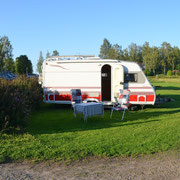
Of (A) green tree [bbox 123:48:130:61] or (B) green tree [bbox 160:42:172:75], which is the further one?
(B) green tree [bbox 160:42:172:75]

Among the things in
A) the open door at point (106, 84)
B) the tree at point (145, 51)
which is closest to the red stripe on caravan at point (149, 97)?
the open door at point (106, 84)

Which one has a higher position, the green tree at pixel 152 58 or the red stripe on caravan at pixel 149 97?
the green tree at pixel 152 58

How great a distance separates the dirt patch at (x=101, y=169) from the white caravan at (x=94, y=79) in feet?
20.8

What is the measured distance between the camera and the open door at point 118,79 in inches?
430

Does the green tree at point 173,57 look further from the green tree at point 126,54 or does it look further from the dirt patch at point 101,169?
the dirt patch at point 101,169

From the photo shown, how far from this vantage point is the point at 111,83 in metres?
11.3

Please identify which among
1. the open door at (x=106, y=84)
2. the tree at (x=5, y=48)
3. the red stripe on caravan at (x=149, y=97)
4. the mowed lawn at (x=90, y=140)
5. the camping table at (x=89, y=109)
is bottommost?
Result: the mowed lawn at (x=90, y=140)

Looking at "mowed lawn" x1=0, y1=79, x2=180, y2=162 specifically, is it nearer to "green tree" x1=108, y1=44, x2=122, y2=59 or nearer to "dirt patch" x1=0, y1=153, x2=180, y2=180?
"dirt patch" x1=0, y1=153, x2=180, y2=180

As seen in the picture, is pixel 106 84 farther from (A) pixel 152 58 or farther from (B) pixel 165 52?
(B) pixel 165 52

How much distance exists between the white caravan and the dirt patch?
6.35 meters

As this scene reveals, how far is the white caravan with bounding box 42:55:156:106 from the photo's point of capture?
10875 mm

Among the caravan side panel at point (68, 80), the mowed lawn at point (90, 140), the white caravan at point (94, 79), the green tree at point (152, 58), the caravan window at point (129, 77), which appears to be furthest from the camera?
the green tree at point (152, 58)

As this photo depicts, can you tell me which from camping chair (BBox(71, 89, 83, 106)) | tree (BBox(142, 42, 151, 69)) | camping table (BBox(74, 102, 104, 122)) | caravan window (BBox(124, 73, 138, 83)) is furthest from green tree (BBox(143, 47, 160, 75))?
Result: camping table (BBox(74, 102, 104, 122))

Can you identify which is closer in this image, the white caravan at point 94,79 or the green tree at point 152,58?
the white caravan at point 94,79
